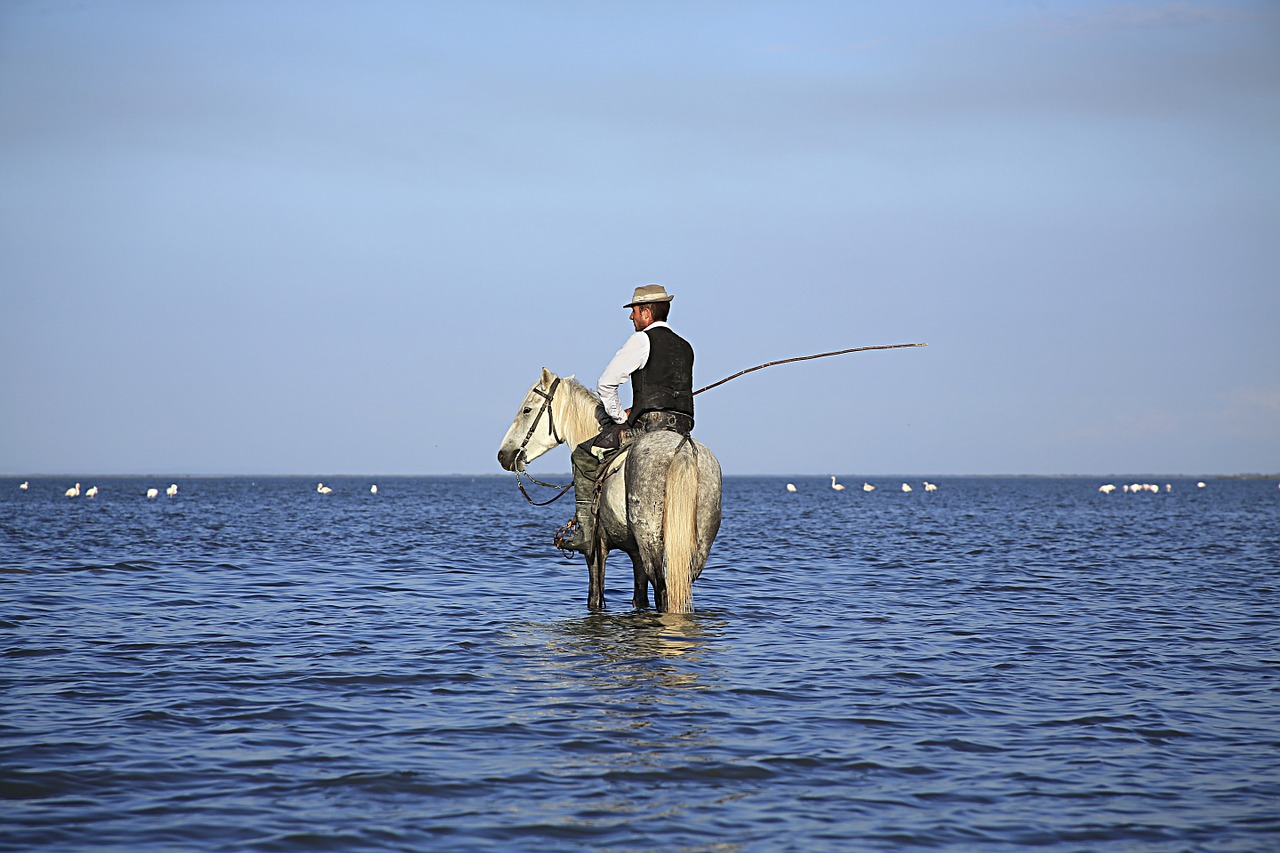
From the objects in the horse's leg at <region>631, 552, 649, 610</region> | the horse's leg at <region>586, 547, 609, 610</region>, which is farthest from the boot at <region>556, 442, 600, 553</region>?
the horse's leg at <region>631, 552, 649, 610</region>

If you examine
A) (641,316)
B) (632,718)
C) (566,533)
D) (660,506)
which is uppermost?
(641,316)

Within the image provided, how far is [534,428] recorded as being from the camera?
13.3 m

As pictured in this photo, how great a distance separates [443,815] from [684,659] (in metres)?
4.64

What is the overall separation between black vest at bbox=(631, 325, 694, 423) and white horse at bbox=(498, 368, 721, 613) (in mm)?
360

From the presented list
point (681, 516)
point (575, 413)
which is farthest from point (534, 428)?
point (681, 516)

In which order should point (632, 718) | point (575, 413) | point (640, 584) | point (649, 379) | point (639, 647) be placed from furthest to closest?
point (575, 413) → point (640, 584) → point (649, 379) → point (639, 647) → point (632, 718)

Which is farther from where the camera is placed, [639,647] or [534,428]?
[534,428]

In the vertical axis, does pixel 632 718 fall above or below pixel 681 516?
below

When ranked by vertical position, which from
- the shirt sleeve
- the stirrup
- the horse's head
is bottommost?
the stirrup

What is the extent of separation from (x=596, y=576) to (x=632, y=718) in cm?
563

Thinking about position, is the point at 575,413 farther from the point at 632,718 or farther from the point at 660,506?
the point at 632,718

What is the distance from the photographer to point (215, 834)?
5.56m

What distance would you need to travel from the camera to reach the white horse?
1154 cm

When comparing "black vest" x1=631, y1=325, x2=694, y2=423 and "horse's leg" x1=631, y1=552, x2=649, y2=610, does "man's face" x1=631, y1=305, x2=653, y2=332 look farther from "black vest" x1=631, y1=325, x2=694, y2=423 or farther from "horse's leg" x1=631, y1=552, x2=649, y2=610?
"horse's leg" x1=631, y1=552, x2=649, y2=610
